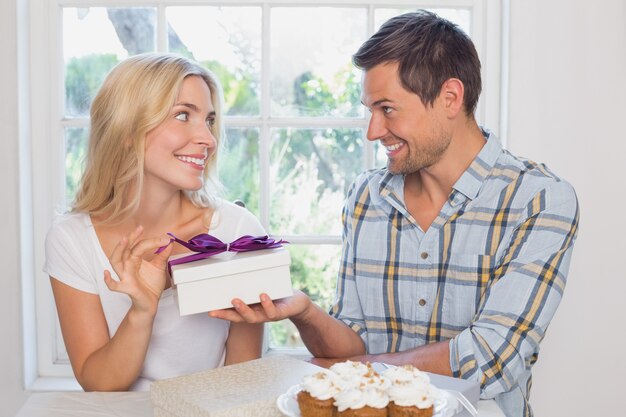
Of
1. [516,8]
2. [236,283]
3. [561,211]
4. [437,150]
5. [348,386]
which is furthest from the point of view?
[516,8]

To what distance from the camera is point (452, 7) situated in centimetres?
246

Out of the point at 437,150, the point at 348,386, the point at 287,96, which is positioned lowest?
the point at 348,386

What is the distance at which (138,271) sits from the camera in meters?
1.64

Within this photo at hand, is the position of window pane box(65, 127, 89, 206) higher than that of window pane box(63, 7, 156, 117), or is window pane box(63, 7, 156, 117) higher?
window pane box(63, 7, 156, 117)

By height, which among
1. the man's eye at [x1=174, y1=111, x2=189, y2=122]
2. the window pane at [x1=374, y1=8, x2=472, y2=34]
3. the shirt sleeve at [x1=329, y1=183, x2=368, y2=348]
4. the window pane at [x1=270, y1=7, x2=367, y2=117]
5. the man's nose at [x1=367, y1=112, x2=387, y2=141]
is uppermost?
the window pane at [x1=374, y1=8, x2=472, y2=34]

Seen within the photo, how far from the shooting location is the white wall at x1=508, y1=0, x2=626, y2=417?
2311 mm

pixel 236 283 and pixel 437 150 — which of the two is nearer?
pixel 236 283

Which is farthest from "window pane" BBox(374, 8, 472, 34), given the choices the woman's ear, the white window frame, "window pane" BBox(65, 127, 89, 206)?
"window pane" BBox(65, 127, 89, 206)

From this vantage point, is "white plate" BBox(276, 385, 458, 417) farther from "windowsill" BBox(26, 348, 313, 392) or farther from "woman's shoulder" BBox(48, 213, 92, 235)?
"windowsill" BBox(26, 348, 313, 392)

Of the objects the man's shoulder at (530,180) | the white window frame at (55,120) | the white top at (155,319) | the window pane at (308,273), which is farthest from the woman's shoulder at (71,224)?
the man's shoulder at (530,180)

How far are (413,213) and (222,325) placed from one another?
1.82 ft

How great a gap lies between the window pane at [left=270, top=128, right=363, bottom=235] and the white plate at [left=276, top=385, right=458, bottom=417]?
1352mm

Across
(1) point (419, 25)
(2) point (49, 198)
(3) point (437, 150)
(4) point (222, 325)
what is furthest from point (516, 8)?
(2) point (49, 198)

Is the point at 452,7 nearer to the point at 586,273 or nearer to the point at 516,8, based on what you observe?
the point at 516,8
